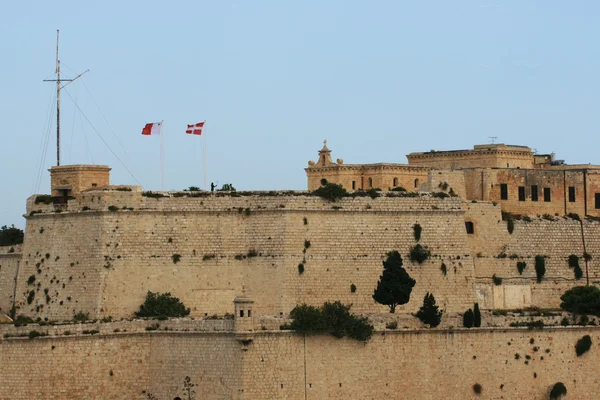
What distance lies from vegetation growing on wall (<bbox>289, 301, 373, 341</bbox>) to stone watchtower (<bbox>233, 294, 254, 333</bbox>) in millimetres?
1384

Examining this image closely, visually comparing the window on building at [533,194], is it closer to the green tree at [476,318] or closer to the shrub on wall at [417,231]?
the shrub on wall at [417,231]

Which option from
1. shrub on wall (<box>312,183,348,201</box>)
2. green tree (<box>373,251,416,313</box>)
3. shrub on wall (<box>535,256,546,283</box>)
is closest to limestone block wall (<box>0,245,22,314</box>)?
shrub on wall (<box>312,183,348,201</box>)

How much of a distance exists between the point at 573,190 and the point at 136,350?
19406 mm

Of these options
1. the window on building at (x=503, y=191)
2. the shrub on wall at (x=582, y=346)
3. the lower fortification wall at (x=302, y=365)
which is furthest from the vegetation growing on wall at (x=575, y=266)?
the shrub on wall at (x=582, y=346)

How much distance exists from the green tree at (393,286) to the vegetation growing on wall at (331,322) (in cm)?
262

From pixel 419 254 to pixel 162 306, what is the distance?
30.3ft

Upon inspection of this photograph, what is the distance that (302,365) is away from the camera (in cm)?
5738

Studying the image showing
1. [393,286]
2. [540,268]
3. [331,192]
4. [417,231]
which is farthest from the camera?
[540,268]

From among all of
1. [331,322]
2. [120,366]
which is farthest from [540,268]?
[120,366]

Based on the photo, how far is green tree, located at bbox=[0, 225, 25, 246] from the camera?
224 ft

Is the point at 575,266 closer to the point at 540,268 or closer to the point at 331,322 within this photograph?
the point at 540,268

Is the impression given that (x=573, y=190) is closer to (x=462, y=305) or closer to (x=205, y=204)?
(x=462, y=305)

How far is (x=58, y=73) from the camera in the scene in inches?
2640

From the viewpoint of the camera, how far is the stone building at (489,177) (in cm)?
6731
